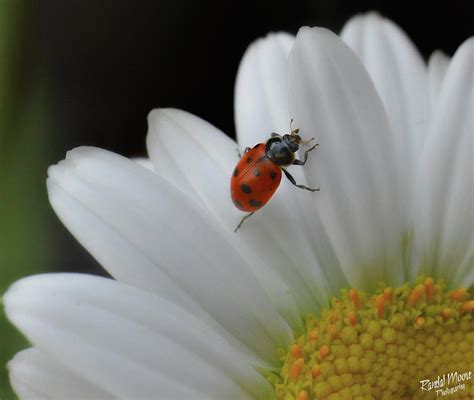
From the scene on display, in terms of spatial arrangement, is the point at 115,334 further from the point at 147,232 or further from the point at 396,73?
the point at 396,73

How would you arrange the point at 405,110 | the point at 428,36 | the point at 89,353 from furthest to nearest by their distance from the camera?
1. the point at 428,36
2. the point at 405,110
3. the point at 89,353

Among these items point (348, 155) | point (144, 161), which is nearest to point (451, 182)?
point (348, 155)

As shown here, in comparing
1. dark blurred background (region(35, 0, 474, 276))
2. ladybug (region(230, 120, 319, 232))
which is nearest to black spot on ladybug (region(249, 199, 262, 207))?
ladybug (region(230, 120, 319, 232))

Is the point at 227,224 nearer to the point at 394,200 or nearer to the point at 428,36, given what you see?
the point at 394,200

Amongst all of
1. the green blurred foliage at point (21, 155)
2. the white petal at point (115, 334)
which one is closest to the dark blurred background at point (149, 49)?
the green blurred foliage at point (21, 155)

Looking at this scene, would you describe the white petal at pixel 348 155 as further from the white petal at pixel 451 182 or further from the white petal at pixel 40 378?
the white petal at pixel 40 378

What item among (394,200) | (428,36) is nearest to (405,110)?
(394,200)

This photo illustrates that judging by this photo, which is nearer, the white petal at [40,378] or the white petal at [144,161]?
the white petal at [40,378]
